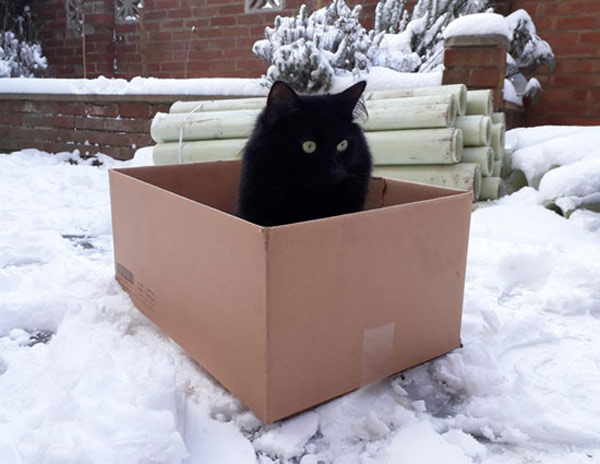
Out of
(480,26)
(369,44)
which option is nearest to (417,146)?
(480,26)

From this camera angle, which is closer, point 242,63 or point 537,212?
point 537,212

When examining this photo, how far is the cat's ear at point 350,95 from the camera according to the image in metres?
1.24

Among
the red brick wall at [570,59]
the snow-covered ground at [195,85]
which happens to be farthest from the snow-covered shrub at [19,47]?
the red brick wall at [570,59]

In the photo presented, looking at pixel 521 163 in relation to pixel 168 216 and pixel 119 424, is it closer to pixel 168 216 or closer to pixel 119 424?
pixel 168 216

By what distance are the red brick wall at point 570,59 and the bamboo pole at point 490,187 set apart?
2.08m

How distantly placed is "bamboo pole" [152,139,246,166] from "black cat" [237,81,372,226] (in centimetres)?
158

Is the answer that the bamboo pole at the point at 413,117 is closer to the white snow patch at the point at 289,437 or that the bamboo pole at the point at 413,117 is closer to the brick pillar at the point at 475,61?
the brick pillar at the point at 475,61

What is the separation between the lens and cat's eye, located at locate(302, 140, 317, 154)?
1133 millimetres

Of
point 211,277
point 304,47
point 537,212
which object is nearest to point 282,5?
point 304,47

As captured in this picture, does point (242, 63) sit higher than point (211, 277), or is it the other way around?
point (242, 63)

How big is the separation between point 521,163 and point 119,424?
2567mm

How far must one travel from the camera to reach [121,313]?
1350mm

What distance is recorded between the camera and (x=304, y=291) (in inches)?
35.7

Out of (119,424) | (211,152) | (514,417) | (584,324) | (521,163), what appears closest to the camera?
(119,424)
